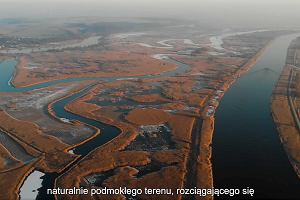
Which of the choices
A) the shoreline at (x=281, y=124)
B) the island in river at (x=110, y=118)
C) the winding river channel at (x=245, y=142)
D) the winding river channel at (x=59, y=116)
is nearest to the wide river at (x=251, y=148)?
the winding river channel at (x=245, y=142)

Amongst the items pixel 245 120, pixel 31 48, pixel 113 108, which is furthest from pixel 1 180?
pixel 31 48

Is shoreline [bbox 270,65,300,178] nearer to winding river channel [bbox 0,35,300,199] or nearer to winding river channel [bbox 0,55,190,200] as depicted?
winding river channel [bbox 0,35,300,199]

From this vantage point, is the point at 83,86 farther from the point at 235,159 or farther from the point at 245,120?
the point at 235,159

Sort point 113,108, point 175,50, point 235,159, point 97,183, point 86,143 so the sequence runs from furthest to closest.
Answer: point 175,50 < point 113,108 < point 86,143 < point 235,159 < point 97,183

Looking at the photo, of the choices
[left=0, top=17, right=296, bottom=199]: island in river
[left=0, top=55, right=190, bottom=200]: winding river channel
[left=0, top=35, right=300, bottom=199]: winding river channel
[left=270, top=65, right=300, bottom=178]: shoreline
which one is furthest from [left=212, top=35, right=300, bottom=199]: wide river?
[left=0, top=55, right=190, bottom=200]: winding river channel

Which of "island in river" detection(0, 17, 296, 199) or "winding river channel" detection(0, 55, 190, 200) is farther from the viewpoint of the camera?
"island in river" detection(0, 17, 296, 199)

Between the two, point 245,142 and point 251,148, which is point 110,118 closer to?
point 245,142

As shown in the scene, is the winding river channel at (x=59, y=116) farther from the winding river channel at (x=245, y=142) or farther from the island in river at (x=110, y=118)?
the island in river at (x=110, y=118)

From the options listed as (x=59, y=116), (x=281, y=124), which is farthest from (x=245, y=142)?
(x=59, y=116)
